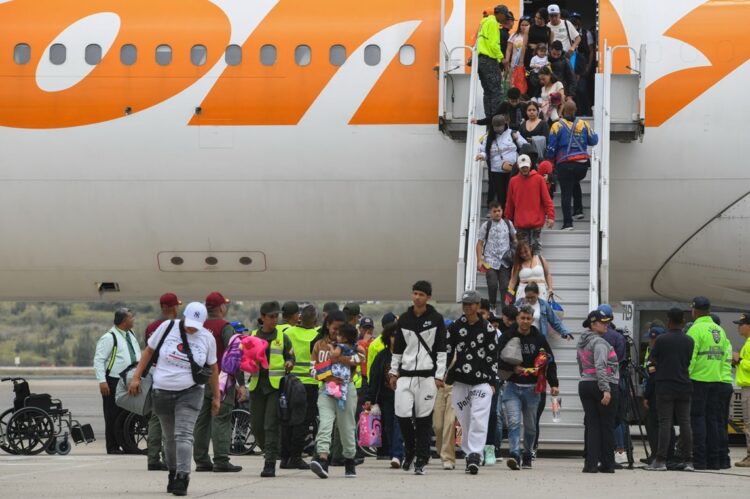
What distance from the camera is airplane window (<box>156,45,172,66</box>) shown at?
18.0 m

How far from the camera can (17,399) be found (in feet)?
53.6

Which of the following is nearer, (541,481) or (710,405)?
(541,481)

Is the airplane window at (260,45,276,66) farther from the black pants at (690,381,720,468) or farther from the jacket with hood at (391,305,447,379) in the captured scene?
the black pants at (690,381,720,468)

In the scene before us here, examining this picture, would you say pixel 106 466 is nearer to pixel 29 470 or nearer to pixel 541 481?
pixel 29 470

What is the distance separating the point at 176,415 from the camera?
444 inches

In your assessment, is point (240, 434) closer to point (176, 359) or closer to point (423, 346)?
point (423, 346)

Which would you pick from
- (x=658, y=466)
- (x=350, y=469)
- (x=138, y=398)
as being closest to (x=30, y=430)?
(x=138, y=398)

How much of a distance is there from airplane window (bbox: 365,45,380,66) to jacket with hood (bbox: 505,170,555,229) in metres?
2.77

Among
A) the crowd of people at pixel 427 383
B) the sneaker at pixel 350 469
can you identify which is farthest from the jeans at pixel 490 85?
the sneaker at pixel 350 469

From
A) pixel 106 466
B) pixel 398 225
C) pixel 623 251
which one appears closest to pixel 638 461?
pixel 623 251

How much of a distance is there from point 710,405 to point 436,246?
4640 millimetres

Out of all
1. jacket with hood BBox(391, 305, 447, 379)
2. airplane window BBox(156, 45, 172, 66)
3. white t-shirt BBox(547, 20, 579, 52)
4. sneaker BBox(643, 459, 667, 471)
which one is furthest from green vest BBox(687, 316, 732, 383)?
airplane window BBox(156, 45, 172, 66)

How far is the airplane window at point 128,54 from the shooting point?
18000mm

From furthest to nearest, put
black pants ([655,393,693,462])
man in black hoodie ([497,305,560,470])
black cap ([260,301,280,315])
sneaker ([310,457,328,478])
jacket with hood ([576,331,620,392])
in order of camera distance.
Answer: black pants ([655,393,693,462])
man in black hoodie ([497,305,560,470])
jacket with hood ([576,331,620,392])
black cap ([260,301,280,315])
sneaker ([310,457,328,478])
